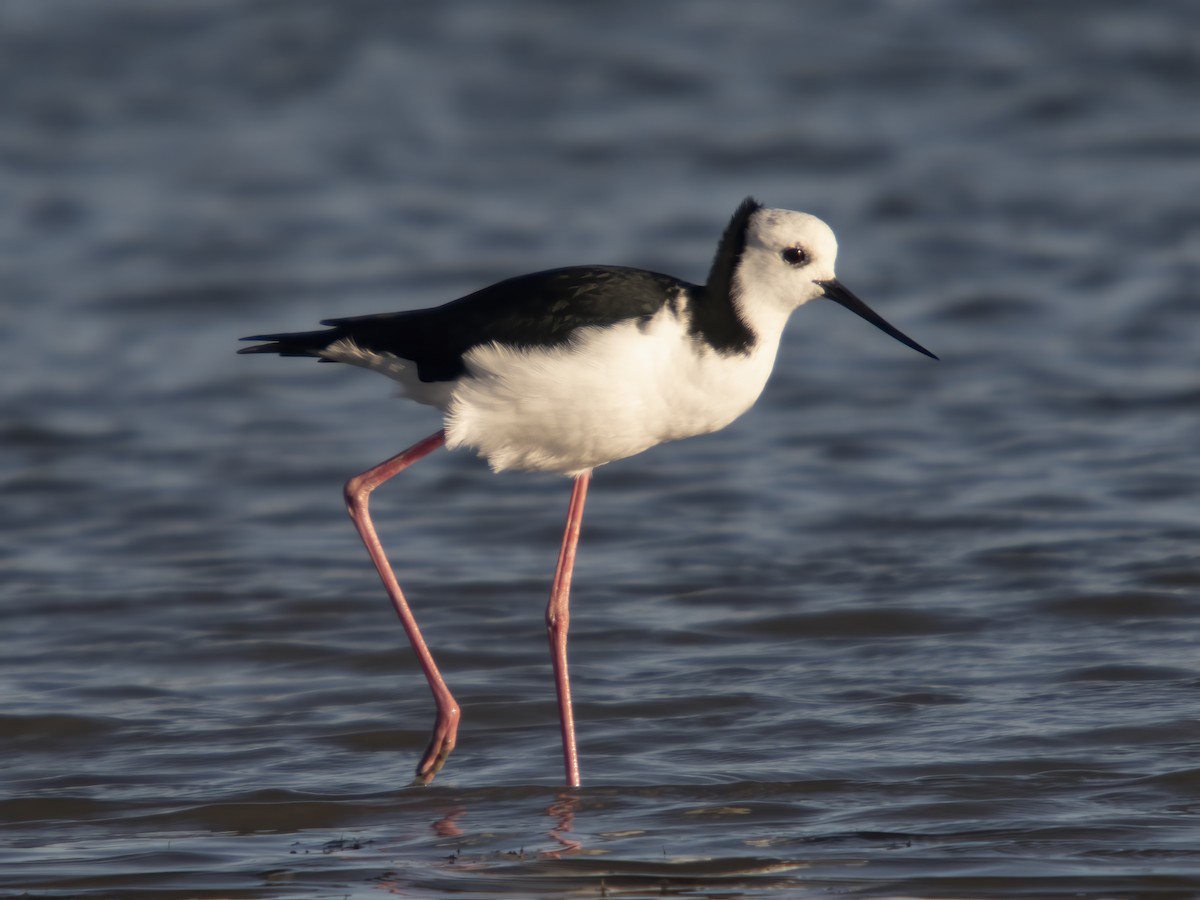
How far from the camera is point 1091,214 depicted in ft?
48.4

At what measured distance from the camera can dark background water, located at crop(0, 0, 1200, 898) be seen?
6059 mm

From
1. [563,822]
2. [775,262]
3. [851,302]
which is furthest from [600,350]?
[563,822]

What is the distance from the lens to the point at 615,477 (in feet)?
35.0

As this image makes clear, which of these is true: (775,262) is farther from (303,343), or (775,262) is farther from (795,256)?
(303,343)

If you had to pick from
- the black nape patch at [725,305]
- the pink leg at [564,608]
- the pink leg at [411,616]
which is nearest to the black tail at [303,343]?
the pink leg at [411,616]

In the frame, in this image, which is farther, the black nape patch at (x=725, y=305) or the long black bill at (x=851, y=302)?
the long black bill at (x=851, y=302)

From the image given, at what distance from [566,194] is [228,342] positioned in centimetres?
383

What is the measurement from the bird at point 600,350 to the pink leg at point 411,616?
0.04 feet

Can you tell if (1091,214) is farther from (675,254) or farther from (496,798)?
(496,798)

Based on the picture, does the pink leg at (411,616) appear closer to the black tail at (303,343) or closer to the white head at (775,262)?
the black tail at (303,343)

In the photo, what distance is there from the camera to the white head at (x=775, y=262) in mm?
6270

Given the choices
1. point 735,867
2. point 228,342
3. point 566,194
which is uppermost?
point 566,194

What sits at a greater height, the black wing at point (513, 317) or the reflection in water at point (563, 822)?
the black wing at point (513, 317)

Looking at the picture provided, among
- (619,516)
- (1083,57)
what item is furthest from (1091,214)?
(619,516)
